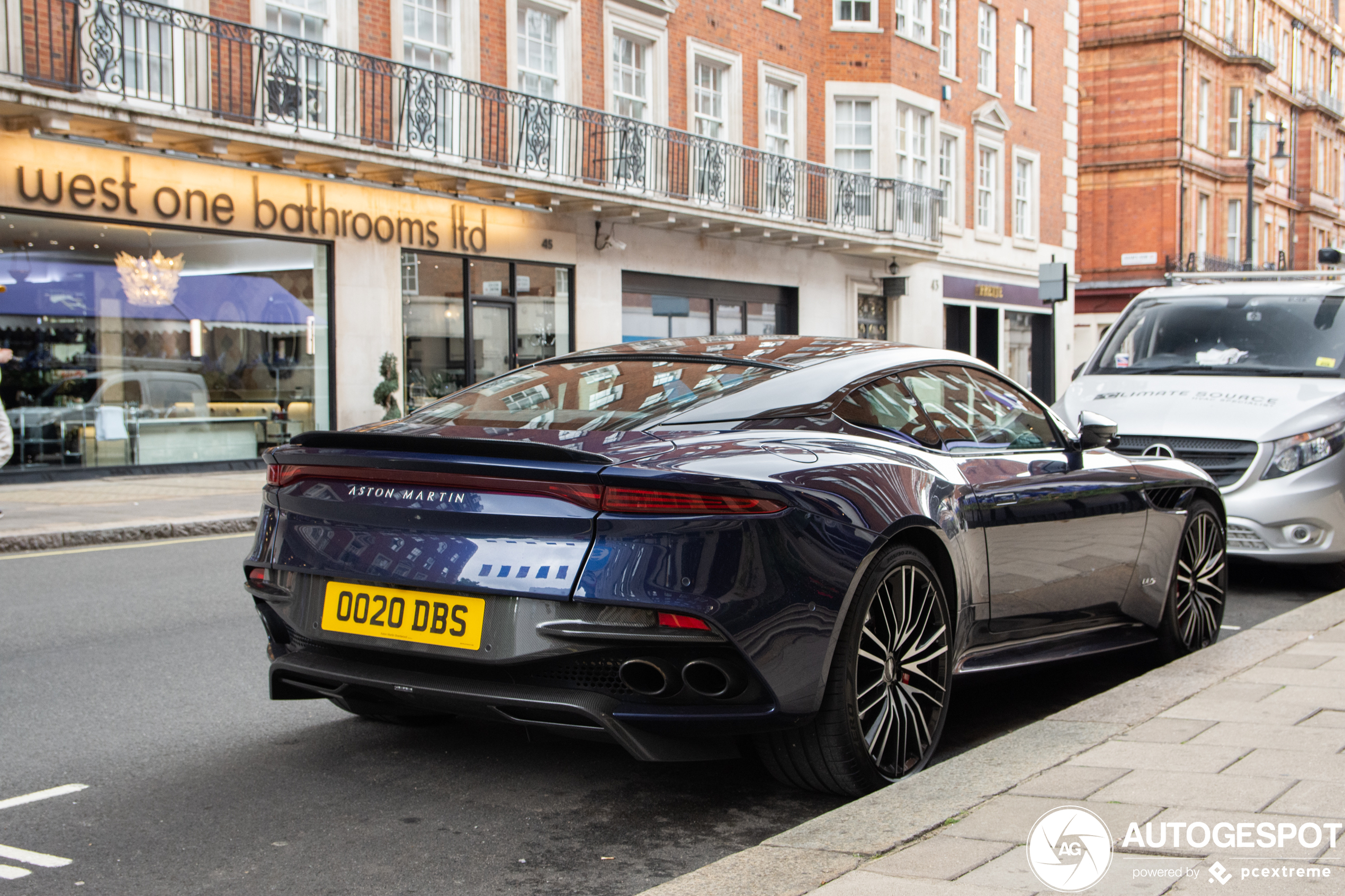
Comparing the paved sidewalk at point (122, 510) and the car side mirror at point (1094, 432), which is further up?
the car side mirror at point (1094, 432)

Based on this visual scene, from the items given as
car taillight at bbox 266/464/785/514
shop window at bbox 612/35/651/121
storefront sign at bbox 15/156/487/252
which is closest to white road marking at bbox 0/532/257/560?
storefront sign at bbox 15/156/487/252

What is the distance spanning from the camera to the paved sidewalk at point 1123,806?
286cm

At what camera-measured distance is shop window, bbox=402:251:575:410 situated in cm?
2011

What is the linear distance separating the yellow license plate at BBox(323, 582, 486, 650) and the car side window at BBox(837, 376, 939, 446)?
138 centimetres

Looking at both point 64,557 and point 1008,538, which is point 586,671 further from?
point 64,557

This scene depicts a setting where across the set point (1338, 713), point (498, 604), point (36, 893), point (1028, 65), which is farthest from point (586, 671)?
point (1028, 65)

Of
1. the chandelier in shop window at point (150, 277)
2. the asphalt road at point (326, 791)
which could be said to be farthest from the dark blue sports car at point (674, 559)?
the chandelier in shop window at point (150, 277)

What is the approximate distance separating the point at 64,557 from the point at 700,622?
26.6 ft

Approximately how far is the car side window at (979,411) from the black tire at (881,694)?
2.35 feet

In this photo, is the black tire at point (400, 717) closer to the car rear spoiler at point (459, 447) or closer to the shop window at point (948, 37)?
the car rear spoiler at point (459, 447)

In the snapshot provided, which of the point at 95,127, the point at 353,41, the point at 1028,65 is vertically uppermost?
the point at 1028,65

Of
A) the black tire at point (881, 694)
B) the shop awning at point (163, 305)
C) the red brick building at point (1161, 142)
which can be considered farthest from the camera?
the red brick building at point (1161, 142)

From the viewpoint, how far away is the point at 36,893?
3170 millimetres

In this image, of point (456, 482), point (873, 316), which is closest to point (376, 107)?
point (873, 316)
